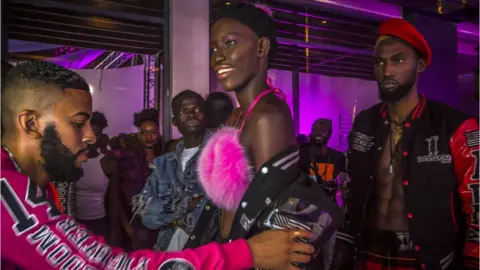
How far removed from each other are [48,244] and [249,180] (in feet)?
2.37

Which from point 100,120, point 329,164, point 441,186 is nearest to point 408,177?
point 441,186

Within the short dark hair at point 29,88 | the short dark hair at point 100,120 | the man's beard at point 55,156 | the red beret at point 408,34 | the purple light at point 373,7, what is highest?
the purple light at point 373,7

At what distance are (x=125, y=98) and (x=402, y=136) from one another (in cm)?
364

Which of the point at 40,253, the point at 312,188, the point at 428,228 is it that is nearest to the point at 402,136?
the point at 428,228

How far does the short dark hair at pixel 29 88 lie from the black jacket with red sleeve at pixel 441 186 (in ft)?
6.11

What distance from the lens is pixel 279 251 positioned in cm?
149

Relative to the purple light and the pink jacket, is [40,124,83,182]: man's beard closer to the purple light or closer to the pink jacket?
the pink jacket

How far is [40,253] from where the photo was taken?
Answer: 1.31 m

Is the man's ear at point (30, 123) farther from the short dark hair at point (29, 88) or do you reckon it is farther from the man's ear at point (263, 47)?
the man's ear at point (263, 47)

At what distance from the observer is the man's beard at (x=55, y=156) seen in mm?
1508

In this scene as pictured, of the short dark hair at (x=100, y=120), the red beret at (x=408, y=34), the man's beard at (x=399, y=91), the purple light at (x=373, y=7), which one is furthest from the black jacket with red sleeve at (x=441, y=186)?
the purple light at (x=373, y=7)

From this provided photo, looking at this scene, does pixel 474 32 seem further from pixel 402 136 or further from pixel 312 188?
pixel 312 188

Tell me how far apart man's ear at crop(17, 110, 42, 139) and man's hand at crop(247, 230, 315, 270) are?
83 centimetres

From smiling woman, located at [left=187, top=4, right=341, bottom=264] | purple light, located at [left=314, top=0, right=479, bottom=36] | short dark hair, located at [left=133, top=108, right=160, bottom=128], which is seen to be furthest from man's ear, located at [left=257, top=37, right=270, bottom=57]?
purple light, located at [left=314, top=0, right=479, bottom=36]
